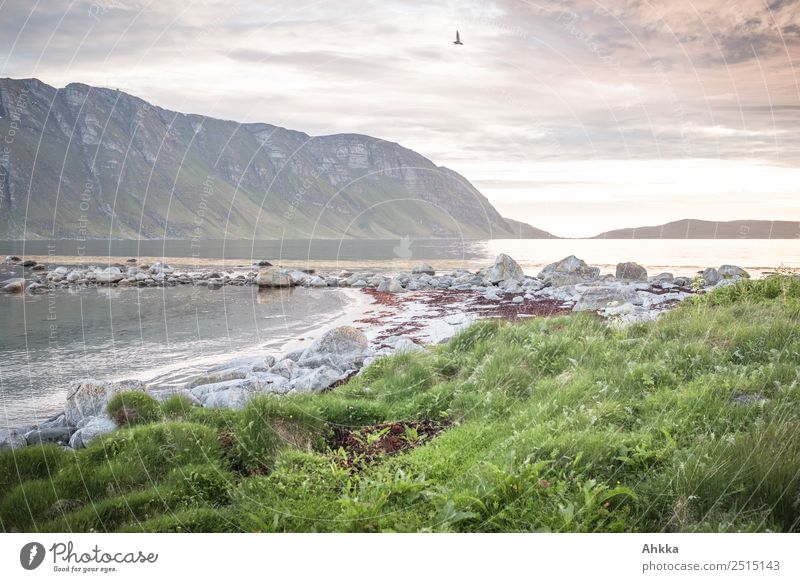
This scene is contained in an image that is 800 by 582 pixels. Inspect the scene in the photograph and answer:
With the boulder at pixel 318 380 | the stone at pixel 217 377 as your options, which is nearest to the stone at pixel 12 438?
the stone at pixel 217 377

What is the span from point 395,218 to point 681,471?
191648 mm

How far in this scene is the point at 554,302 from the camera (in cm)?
2541

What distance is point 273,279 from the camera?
43.1 m

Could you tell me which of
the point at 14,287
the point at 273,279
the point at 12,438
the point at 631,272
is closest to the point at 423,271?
the point at 273,279

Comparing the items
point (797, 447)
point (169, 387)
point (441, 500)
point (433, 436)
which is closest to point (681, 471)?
point (797, 447)

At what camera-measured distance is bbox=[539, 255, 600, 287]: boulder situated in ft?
122

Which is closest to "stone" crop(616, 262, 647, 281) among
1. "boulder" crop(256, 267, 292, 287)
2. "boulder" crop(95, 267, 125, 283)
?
"boulder" crop(256, 267, 292, 287)

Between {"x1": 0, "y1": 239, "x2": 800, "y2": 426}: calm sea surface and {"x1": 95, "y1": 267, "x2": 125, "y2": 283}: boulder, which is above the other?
{"x1": 95, "y1": 267, "x2": 125, "y2": 283}: boulder

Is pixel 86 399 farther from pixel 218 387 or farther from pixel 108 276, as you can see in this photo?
pixel 108 276

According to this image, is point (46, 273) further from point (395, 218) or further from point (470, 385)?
point (395, 218)

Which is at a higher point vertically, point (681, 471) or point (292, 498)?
point (681, 471)
